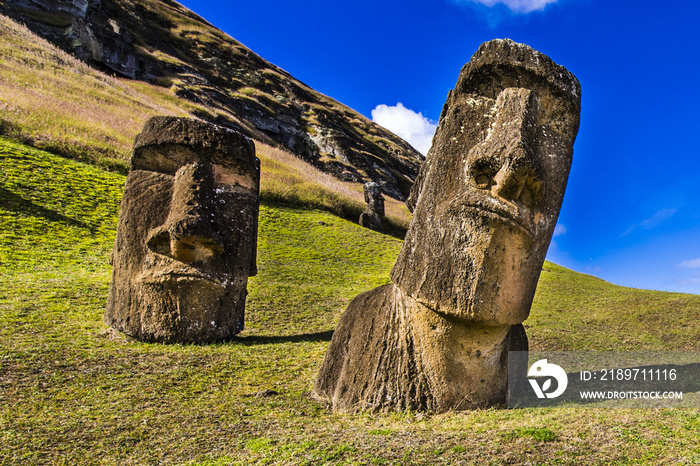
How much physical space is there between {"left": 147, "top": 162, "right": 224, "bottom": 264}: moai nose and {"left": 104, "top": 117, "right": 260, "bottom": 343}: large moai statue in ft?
0.05

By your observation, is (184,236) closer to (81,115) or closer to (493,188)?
(493,188)

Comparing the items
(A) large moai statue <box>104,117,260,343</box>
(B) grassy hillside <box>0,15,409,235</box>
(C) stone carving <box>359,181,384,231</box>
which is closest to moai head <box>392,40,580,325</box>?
(A) large moai statue <box>104,117,260,343</box>

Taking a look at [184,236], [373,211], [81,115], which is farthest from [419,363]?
[81,115]

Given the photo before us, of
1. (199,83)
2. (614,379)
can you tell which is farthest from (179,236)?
(199,83)

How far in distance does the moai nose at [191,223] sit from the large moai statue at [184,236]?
0.01m

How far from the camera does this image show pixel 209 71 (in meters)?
55.6

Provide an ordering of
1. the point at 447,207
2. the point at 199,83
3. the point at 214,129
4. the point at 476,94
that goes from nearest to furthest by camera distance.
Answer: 1. the point at 447,207
2. the point at 476,94
3. the point at 214,129
4. the point at 199,83

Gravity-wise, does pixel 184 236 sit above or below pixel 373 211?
below

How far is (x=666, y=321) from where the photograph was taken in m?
10.3

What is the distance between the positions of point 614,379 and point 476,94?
3.72 metres

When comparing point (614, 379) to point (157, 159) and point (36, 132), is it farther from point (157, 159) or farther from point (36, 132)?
point (36, 132)

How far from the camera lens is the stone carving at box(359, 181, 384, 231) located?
21.9 m

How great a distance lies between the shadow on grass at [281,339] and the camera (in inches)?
294

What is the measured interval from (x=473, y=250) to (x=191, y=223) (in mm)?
3955
